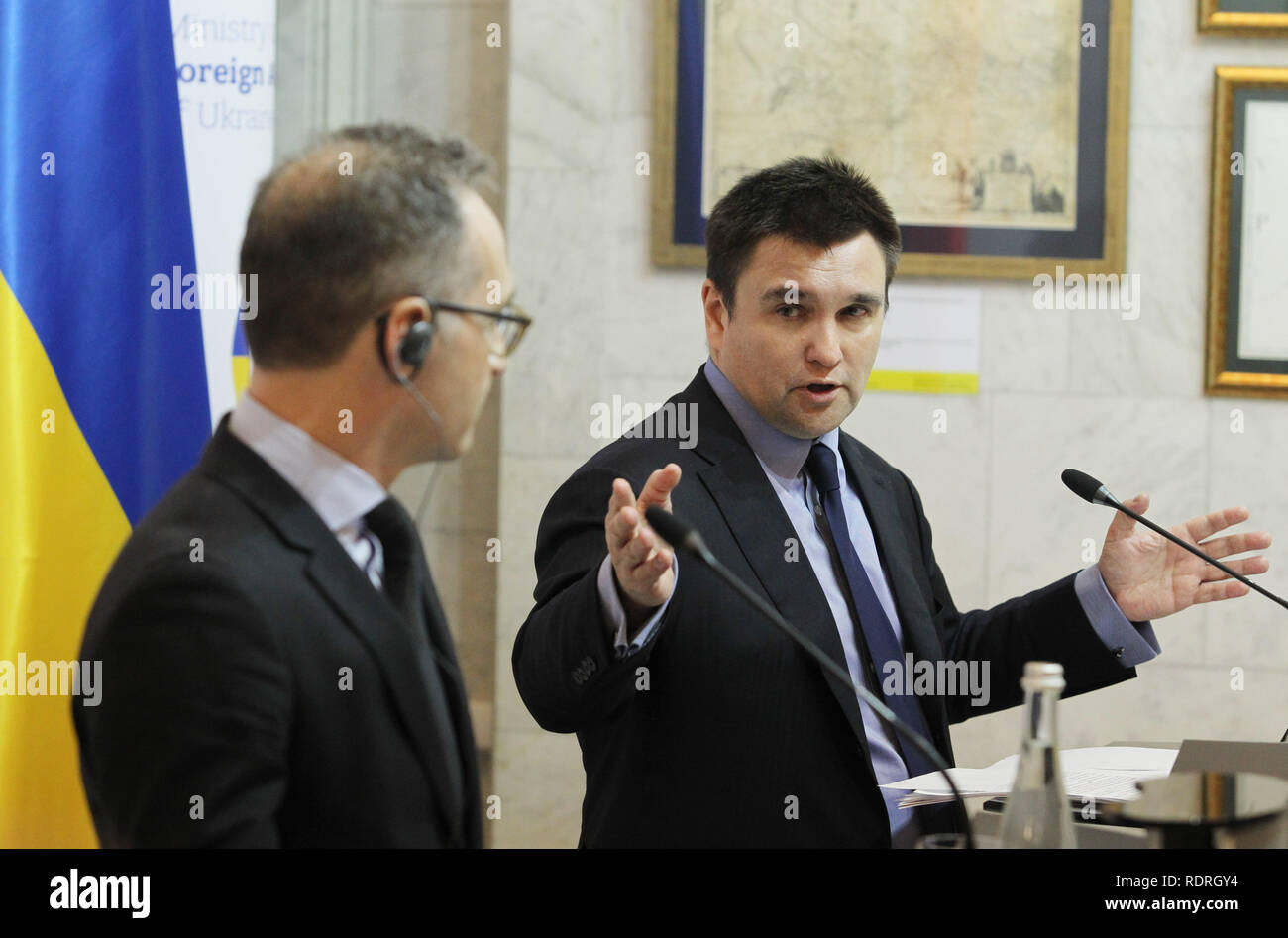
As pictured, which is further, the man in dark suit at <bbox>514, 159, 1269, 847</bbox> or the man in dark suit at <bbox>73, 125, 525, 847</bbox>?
the man in dark suit at <bbox>514, 159, 1269, 847</bbox>

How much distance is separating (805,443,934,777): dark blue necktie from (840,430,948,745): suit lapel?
3 cm

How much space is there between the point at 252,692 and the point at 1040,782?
0.72 metres

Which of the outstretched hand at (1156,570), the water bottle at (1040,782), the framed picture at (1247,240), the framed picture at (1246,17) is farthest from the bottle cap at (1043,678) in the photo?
the framed picture at (1246,17)

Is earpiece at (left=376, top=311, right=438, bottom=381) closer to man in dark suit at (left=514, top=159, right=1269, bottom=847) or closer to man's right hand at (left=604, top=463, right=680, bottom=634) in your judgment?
man's right hand at (left=604, top=463, right=680, bottom=634)

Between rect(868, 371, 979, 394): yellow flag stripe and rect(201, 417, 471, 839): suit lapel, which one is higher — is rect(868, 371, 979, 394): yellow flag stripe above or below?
above

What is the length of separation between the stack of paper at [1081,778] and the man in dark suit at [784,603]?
140mm

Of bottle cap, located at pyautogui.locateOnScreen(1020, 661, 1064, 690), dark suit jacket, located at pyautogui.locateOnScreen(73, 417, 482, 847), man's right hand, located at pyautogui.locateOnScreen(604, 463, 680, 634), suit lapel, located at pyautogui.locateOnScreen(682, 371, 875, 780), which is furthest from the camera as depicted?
suit lapel, located at pyautogui.locateOnScreen(682, 371, 875, 780)

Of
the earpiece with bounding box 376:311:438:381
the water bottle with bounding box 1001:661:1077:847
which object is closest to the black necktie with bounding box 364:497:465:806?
the earpiece with bounding box 376:311:438:381

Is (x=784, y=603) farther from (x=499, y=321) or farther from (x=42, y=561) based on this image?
(x=42, y=561)

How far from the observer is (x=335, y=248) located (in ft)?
4.04

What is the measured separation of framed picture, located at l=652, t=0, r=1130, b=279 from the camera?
328cm

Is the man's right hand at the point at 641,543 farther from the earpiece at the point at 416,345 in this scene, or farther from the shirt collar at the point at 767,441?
the shirt collar at the point at 767,441

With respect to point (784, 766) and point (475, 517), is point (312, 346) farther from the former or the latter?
point (475, 517)

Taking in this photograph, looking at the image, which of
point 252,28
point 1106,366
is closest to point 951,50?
point 1106,366
